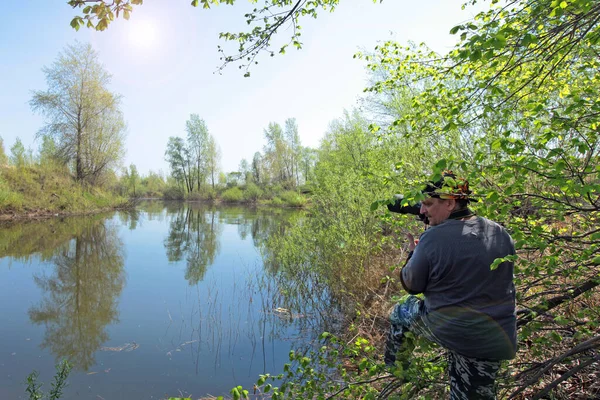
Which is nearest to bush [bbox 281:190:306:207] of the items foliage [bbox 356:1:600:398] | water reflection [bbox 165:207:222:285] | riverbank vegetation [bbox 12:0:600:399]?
water reflection [bbox 165:207:222:285]

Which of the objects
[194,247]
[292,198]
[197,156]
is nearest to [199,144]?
[197,156]

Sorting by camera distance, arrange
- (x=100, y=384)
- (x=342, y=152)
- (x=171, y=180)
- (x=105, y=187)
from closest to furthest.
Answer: (x=100, y=384) → (x=342, y=152) → (x=105, y=187) → (x=171, y=180)

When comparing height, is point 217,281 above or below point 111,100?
below

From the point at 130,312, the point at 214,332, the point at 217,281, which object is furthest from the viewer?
the point at 217,281

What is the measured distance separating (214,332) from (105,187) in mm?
25943

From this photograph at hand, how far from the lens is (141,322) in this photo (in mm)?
6305

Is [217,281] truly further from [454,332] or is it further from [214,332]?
[454,332]

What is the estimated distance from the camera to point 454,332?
1708mm

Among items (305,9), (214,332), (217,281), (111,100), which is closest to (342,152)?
(217,281)

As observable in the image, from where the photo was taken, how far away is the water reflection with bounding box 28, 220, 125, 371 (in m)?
5.39

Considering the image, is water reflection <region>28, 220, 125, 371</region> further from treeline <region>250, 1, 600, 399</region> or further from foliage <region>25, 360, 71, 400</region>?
treeline <region>250, 1, 600, 399</region>

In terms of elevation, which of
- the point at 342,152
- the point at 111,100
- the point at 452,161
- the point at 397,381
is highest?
the point at 111,100

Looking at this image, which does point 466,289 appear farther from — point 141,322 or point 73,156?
point 73,156

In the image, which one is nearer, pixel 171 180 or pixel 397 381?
pixel 397 381
